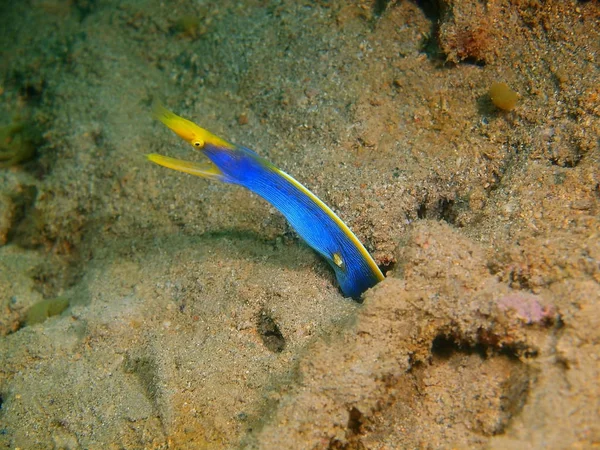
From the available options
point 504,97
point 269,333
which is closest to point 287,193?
point 269,333

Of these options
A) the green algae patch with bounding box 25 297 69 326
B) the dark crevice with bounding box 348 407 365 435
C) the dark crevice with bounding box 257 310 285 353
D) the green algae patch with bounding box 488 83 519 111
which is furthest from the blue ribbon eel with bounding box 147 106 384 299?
the green algae patch with bounding box 25 297 69 326

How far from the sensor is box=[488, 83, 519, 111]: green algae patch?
2596mm

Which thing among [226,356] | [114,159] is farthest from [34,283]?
[226,356]

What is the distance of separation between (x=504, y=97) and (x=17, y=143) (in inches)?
158

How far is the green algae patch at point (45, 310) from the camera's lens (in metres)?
3.01

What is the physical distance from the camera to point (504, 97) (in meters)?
2.60

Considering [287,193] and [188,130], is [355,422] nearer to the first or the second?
[287,193]

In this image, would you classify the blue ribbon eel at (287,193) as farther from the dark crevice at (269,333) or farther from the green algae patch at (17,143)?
the green algae patch at (17,143)

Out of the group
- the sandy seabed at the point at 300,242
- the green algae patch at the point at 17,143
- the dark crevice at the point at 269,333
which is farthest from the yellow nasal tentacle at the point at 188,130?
the green algae patch at the point at 17,143

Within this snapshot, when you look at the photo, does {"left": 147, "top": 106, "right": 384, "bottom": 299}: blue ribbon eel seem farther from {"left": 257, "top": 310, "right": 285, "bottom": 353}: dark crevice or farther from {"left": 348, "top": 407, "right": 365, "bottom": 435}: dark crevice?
{"left": 348, "top": 407, "right": 365, "bottom": 435}: dark crevice

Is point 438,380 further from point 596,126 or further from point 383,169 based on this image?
point 596,126

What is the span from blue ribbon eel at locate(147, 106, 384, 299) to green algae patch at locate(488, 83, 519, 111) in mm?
1377

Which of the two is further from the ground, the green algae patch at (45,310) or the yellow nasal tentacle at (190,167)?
the yellow nasal tentacle at (190,167)

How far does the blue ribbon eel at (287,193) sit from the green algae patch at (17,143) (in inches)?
87.1
